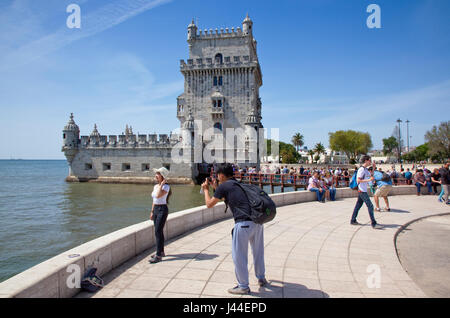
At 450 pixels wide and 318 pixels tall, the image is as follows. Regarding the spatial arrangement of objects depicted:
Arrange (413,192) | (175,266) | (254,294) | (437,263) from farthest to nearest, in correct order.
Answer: (413,192) → (437,263) → (175,266) → (254,294)

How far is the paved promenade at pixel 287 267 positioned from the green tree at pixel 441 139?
56.2 meters

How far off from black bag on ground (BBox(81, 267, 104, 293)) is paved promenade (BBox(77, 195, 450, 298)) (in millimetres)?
97

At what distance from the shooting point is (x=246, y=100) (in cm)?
3372

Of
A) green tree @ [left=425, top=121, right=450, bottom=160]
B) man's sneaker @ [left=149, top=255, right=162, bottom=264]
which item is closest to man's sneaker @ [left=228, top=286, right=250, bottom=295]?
man's sneaker @ [left=149, top=255, right=162, bottom=264]

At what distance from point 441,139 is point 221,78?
146ft

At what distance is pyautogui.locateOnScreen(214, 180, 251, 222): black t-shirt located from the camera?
3.66 metres

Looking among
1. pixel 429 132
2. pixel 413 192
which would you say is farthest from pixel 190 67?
pixel 429 132

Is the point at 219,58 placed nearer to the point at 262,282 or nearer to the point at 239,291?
the point at 262,282

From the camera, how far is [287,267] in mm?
4652

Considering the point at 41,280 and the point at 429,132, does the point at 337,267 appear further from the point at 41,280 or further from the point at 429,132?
the point at 429,132

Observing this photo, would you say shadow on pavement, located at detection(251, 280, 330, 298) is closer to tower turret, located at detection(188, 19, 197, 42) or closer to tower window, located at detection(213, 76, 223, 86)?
tower window, located at detection(213, 76, 223, 86)

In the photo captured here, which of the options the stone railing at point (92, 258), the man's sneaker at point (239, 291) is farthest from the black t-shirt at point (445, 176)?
the man's sneaker at point (239, 291)

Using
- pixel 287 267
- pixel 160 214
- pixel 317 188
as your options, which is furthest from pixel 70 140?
pixel 287 267
